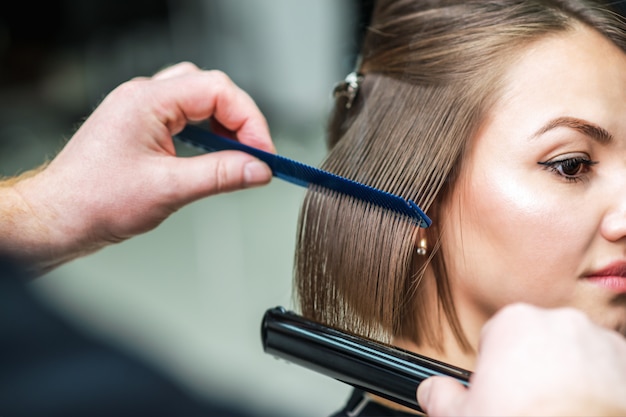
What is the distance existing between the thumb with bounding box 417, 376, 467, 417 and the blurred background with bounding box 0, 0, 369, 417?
3.18 ft

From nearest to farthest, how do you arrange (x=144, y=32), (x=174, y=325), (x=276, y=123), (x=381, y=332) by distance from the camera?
(x=381, y=332) < (x=174, y=325) < (x=144, y=32) < (x=276, y=123)

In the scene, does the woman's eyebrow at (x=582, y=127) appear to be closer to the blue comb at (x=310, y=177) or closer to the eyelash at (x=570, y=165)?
the eyelash at (x=570, y=165)

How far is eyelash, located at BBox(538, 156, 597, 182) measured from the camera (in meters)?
0.72

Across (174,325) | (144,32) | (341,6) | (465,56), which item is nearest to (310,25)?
(341,6)

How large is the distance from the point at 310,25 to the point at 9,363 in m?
2.12

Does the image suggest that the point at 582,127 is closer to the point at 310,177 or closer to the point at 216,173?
the point at 310,177

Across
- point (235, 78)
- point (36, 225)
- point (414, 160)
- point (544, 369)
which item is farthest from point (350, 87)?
point (235, 78)

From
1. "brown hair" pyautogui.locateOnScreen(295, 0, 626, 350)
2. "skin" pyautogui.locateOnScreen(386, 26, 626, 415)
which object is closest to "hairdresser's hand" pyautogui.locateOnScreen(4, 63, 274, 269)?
"brown hair" pyautogui.locateOnScreen(295, 0, 626, 350)

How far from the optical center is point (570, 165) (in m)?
0.72

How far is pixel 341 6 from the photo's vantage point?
230cm

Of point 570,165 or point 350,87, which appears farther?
point 350,87

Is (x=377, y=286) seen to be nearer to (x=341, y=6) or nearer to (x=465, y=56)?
(x=465, y=56)

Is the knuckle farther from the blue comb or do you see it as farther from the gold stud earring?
the gold stud earring

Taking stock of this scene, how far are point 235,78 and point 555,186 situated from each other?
1698 mm
